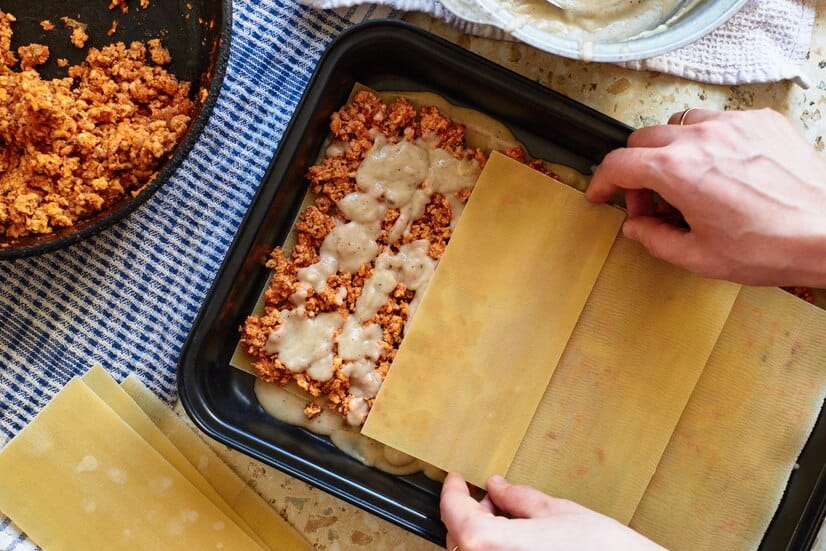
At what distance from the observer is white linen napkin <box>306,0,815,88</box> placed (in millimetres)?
1250

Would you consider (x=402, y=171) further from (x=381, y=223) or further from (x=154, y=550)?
(x=154, y=550)

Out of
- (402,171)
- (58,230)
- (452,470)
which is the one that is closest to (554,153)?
(402,171)

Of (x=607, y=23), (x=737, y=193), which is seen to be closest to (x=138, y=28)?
(x=607, y=23)

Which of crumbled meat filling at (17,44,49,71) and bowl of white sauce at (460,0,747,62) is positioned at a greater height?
bowl of white sauce at (460,0,747,62)

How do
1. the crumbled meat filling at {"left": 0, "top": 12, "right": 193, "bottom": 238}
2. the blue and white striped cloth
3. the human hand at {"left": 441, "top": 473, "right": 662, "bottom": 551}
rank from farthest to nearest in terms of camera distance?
the blue and white striped cloth
the crumbled meat filling at {"left": 0, "top": 12, "right": 193, "bottom": 238}
the human hand at {"left": 441, "top": 473, "right": 662, "bottom": 551}

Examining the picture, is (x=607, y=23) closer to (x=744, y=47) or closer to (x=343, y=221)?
(x=744, y=47)

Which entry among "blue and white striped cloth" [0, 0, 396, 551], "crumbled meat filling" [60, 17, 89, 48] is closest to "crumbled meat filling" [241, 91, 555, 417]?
"blue and white striped cloth" [0, 0, 396, 551]

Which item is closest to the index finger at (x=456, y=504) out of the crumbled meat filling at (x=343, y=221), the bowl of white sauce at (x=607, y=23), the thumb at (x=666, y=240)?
the crumbled meat filling at (x=343, y=221)

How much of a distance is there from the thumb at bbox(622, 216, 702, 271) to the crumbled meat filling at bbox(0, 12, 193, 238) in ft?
2.28

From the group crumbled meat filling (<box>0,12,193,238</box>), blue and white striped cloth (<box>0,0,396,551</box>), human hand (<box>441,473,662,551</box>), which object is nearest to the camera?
human hand (<box>441,473,662,551</box>)

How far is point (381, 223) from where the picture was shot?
122 cm

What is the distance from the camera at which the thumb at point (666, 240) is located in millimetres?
1035

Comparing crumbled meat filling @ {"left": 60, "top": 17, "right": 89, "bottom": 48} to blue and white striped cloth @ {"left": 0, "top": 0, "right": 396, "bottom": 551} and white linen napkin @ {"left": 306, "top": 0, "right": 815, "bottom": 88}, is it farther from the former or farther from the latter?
white linen napkin @ {"left": 306, "top": 0, "right": 815, "bottom": 88}

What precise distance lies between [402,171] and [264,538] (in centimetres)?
63
